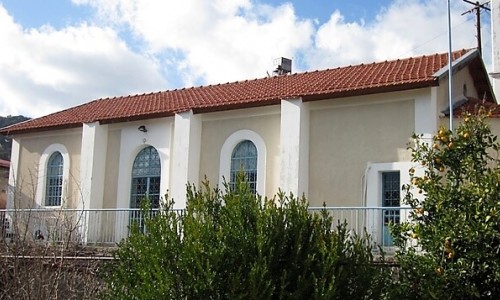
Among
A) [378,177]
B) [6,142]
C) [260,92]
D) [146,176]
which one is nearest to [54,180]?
[146,176]

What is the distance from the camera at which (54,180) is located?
880 inches

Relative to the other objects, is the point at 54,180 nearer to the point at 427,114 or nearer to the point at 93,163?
the point at 93,163

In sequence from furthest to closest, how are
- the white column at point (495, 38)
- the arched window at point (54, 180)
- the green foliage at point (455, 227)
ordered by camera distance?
the arched window at point (54, 180) < the white column at point (495, 38) < the green foliage at point (455, 227)

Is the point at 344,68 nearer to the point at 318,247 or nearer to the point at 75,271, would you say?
the point at 75,271

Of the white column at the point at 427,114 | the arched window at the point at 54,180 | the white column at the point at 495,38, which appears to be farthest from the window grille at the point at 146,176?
the white column at the point at 495,38

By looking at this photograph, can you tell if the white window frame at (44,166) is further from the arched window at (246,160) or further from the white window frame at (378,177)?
the white window frame at (378,177)

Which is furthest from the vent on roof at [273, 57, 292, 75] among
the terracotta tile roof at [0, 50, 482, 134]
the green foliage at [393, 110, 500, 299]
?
the green foliage at [393, 110, 500, 299]

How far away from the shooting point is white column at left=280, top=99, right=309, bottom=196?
16.1m

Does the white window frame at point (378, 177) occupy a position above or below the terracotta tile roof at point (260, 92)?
below

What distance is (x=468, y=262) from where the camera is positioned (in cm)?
748

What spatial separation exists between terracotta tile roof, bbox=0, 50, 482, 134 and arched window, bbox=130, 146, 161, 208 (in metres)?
1.24

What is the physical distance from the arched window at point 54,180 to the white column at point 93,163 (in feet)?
5.45

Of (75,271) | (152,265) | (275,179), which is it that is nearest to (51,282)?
(75,271)

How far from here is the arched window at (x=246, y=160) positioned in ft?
58.2
